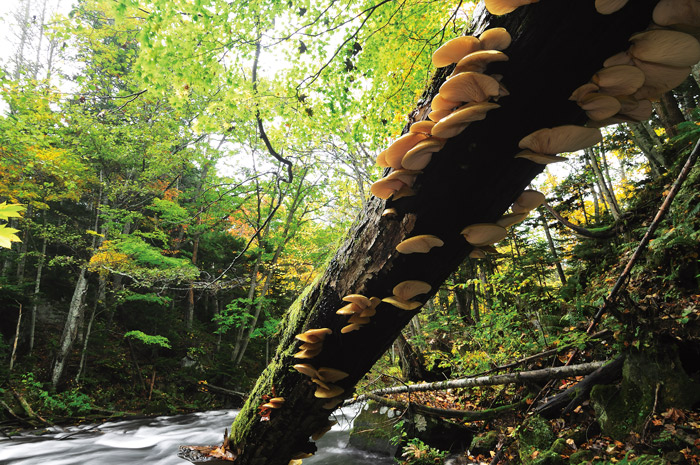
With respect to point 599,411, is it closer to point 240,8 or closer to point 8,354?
point 240,8

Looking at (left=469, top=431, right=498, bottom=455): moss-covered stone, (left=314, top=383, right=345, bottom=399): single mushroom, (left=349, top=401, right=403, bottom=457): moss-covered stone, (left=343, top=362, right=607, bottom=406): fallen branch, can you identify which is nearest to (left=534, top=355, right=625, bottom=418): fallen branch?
(left=343, top=362, right=607, bottom=406): fallen branch

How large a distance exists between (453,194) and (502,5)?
1.74ft

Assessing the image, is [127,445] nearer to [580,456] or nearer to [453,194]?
[580,456]

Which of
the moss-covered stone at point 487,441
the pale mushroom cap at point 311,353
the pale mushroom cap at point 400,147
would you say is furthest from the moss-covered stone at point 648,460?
the pale mushroom cap at point 400,147

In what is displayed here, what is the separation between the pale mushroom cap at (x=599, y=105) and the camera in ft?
2.73

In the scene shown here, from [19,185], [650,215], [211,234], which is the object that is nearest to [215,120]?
[19,185]

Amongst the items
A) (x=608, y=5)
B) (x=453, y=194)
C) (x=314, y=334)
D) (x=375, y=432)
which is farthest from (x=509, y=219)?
(x=375, y=432)

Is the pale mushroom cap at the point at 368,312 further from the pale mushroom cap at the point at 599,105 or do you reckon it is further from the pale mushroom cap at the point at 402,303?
the pale mushroom cap at the point at 599,105

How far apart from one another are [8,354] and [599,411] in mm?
15648

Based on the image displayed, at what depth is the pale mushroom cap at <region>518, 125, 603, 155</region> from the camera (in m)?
0.83

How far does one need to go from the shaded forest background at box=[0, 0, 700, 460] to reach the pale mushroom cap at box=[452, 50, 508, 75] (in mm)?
1095

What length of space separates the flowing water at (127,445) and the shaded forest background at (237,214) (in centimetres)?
133

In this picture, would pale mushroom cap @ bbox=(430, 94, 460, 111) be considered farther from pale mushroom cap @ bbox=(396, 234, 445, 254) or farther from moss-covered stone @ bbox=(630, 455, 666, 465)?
moss-covered stone @ bbox=(630, 455, 666, 465)

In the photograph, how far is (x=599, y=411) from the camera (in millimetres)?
3447
